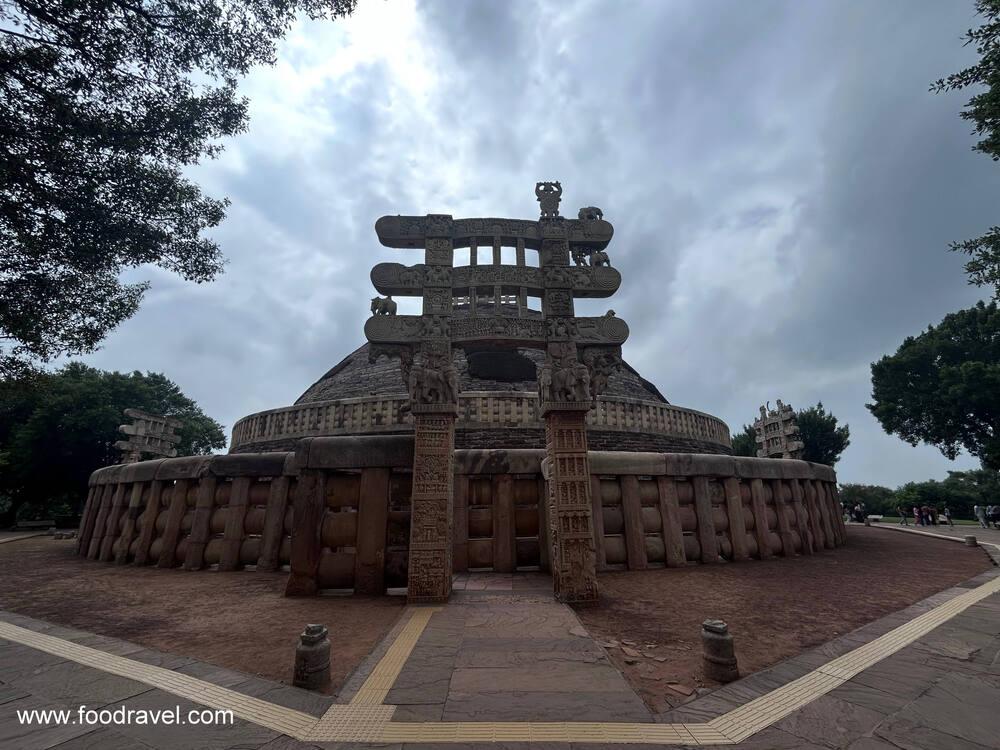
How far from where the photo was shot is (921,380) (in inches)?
1224

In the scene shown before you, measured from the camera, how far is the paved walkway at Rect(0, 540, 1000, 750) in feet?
8.51

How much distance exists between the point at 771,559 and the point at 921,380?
34268mm

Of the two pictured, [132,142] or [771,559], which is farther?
[771,559]

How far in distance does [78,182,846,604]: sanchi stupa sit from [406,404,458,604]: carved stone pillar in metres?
0.02

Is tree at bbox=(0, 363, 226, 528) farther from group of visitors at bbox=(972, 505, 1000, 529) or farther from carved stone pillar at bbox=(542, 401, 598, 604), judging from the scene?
group of visitors at bbox=(972, 505, 1000, 529)

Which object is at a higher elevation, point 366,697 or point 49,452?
point 49,452

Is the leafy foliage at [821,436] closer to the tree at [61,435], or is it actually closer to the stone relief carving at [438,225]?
the stone relief carving at [438,225]

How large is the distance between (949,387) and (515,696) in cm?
3884

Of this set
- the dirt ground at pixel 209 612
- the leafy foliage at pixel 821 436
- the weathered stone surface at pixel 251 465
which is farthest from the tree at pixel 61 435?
the leafy foliage at pixel 821 436

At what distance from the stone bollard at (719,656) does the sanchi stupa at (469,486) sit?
2.36 m

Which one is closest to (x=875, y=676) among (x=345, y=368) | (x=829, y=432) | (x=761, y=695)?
(x=761, y=695)

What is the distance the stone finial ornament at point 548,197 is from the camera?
7418 millimetres

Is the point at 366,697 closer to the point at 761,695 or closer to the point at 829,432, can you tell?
the point at 761,695

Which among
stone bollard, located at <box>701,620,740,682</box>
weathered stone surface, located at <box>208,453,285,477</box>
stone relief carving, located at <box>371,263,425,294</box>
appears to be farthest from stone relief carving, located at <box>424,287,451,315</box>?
stone bollard, located at <box>701,620,740,682</box>
